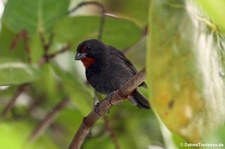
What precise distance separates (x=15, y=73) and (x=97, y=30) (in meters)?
0.39

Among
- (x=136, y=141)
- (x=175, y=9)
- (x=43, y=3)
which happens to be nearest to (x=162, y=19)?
(x=175, y=9)

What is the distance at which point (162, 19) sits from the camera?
772mm

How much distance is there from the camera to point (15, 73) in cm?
125

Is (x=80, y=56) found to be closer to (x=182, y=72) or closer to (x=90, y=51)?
(x=90, y=51)

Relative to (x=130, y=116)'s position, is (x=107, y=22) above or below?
above

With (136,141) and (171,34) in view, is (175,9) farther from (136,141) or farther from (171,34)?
(136,141)

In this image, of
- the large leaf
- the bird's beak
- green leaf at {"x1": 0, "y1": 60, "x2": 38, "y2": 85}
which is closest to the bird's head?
the bird's beak

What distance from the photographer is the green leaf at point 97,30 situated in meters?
1.54

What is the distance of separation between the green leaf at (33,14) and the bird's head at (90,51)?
0.41 feet

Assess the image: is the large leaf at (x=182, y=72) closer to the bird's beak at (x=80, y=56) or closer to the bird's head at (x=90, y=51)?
the bird's head at (x=90, y=51)

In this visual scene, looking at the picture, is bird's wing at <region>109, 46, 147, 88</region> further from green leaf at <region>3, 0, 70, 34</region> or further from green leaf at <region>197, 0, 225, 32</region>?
green leaf at <region>197, 0, 225, 32</region>

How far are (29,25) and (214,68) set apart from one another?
2.71ft

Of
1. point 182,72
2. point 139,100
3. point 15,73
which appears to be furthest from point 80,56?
point 182,72

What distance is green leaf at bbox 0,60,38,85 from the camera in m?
1.21
